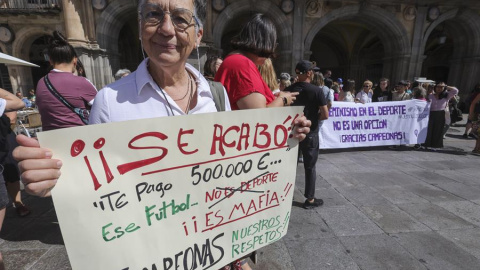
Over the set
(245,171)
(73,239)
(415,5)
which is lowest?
(73,239)

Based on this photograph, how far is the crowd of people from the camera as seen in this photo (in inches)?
38.0

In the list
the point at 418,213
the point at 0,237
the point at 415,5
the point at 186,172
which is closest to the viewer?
the point at 186,172

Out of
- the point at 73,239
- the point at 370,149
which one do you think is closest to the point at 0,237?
the point at 73,239

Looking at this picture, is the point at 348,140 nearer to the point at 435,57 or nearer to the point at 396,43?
the point at 396,43

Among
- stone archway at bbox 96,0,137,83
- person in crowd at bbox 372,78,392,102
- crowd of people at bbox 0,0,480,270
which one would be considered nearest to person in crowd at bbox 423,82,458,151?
person in crowd at bbox 372,78,392,102

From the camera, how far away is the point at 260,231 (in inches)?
52.1

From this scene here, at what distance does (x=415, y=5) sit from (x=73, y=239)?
15.4 metres

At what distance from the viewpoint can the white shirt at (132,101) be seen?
0.98 metres

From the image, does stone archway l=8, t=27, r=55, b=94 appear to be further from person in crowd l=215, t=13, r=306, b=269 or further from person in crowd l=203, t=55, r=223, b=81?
person in crowd l=215, t=13, r=306, b=269

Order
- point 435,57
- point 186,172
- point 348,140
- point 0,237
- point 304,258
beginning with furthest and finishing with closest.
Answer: point 435,57
point 348,140
point 0,237
point 304,258
point 186,172

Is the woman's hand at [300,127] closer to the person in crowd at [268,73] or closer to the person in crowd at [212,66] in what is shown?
the person in crowd at [268,73]

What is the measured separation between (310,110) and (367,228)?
5.01 feet

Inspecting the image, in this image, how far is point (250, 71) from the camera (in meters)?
1.64

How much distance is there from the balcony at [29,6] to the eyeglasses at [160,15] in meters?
13.2
